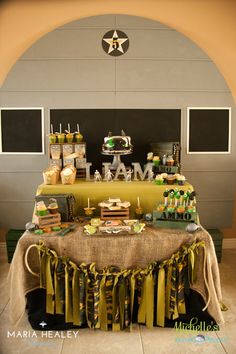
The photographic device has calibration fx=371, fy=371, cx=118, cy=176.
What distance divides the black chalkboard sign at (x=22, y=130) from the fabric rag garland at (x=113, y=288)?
1.43 meters

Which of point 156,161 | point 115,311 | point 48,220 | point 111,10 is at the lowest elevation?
point 115,311

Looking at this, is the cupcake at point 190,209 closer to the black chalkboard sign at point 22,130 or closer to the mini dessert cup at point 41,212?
the mini dessert cup at point 41,212

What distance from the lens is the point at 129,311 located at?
2314 mm

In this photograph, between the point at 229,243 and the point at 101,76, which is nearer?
the point at 101,76

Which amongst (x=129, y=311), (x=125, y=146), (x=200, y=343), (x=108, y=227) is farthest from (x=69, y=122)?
(x=200, y=343)

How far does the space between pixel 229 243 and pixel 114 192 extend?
1.67 meters

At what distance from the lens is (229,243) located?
3742 millimetres

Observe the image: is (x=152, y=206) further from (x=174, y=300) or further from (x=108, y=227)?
(x=174, y=300)

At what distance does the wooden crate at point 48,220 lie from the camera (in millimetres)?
2387

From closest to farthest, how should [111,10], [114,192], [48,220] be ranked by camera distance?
[111,10] < [48,220] < [114,192]

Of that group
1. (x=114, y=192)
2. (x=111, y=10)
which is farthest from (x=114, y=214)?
(x=111, y=10)

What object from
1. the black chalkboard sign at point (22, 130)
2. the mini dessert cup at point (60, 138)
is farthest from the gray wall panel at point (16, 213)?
the mini dessert cup at point (60, 138)

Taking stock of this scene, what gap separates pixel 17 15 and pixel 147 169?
5.21 ft

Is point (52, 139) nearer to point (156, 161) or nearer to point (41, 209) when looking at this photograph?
point (41, 209)
